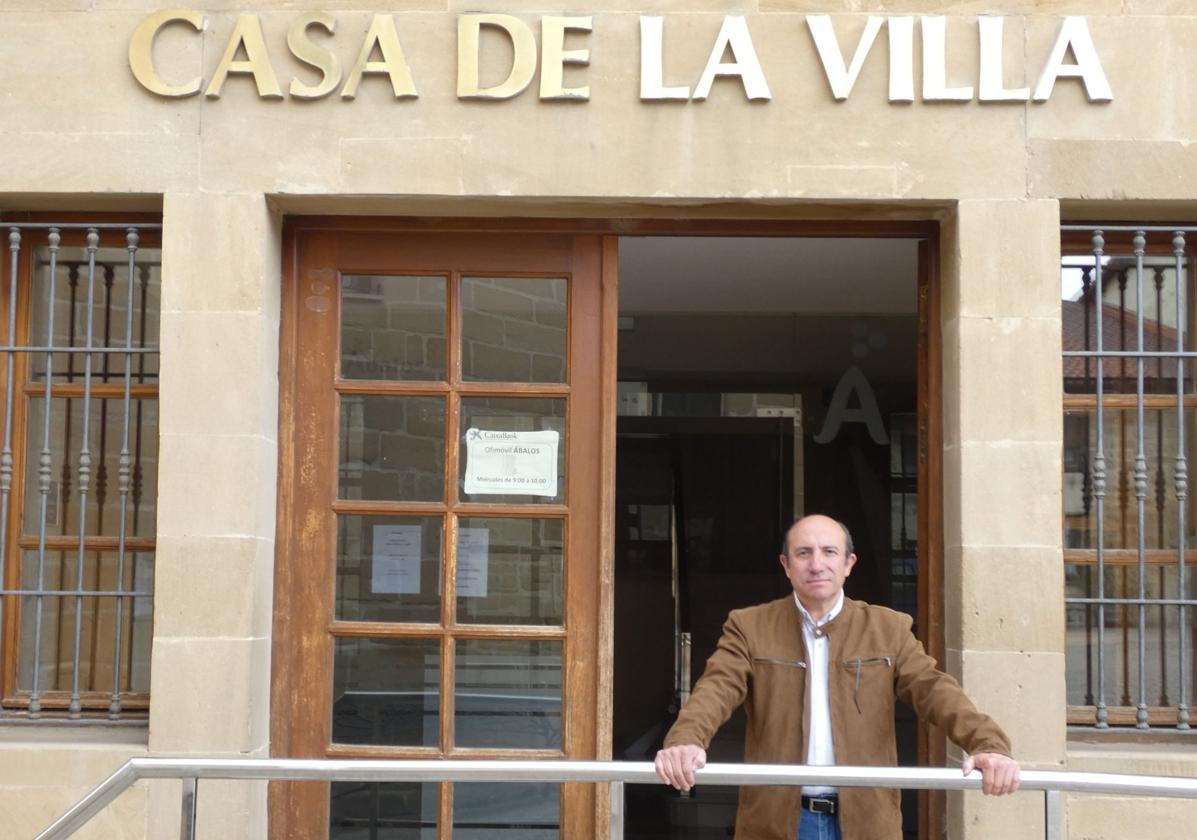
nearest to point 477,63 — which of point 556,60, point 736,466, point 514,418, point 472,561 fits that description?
point 556,60

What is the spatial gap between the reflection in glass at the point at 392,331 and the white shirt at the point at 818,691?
1.91m

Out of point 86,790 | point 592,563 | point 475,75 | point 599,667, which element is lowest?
point 86,790

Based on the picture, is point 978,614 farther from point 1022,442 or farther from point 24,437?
point 24,437

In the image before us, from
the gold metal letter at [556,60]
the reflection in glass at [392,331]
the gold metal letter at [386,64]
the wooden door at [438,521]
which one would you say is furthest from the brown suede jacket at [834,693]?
the gold metal letter at [386,64]

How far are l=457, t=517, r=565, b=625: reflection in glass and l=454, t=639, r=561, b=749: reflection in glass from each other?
12 cm

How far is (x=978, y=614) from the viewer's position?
4562 millimetres

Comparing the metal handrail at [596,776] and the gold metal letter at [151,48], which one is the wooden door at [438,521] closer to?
the gold metal letter at [151,48]

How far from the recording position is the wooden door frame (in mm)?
4871

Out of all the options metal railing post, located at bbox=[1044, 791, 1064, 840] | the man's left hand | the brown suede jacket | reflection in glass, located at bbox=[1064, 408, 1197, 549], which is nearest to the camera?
the man's left hand

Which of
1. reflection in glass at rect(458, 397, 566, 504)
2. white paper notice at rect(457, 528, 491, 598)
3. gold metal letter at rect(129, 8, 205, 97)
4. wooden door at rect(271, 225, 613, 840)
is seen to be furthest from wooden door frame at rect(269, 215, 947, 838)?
gold metal letter at rect(129, 8, 205, 97)

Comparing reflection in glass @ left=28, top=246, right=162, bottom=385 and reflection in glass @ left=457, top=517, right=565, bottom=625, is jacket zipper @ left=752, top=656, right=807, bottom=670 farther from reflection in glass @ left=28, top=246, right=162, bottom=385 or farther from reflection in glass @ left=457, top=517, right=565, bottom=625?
reflection in glass @ left=28, top=246, right=162, bottom=385

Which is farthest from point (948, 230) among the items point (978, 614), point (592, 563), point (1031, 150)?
point (592, 563)

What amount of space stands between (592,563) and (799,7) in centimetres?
204

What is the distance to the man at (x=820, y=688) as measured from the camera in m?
3.52
